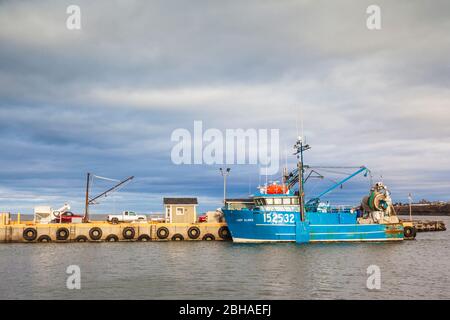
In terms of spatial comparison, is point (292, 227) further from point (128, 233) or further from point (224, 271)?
point (128, 233)

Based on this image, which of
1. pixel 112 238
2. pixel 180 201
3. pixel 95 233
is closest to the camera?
pixel 95 233

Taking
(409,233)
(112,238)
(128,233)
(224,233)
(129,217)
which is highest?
(129,217)

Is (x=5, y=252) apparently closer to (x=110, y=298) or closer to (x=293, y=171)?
(x=110, y=298)

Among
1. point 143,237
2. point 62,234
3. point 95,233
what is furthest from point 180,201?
point 62,234

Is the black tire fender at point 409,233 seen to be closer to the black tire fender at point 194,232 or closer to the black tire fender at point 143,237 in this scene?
the black tire fender at point 194,232

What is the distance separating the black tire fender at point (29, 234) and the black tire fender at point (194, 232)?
21.1 metres

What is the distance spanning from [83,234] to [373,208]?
133 ft

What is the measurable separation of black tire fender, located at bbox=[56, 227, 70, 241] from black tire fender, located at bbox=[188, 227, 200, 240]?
54.9 feet

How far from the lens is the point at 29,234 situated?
59094mm

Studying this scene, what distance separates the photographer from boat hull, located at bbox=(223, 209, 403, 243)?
55656 millimetres

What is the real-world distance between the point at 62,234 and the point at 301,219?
3246 cm

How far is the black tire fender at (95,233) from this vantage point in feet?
198
